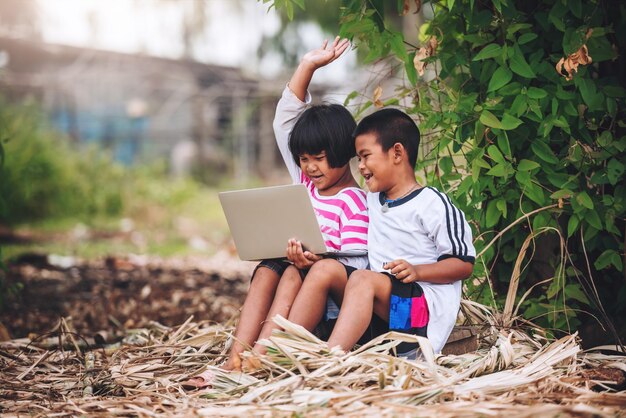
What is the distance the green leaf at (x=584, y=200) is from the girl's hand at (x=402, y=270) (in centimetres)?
90

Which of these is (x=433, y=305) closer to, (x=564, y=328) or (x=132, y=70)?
(x=564, y=328)

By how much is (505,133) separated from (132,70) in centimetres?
1773

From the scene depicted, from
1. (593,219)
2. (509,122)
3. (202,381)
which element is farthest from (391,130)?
(202,381)

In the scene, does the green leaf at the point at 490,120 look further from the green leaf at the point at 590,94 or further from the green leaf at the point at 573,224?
the green leaf at the point at 573,224

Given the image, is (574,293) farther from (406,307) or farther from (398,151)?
(398,151)

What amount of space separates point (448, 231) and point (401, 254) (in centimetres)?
22

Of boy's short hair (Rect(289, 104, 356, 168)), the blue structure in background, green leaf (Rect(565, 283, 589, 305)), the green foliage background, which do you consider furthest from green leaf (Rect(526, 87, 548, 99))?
the blue structure in background

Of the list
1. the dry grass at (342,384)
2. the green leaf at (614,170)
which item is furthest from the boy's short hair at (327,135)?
the green leaf at (614,170)

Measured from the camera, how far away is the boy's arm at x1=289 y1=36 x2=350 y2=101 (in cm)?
361

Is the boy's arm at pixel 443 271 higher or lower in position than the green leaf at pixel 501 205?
lower

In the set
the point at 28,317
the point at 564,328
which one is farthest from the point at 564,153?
the point at 28,317

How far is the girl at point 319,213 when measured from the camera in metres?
3.31

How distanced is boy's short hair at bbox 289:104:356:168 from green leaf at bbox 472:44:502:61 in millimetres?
611

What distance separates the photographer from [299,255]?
328 cm
